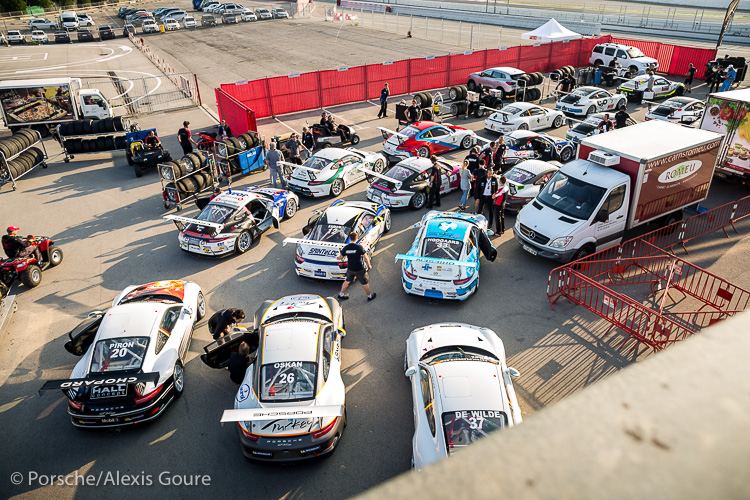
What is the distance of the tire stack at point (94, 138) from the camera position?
72.6 ft

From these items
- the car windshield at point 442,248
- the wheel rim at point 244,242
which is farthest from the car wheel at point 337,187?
the car windshield at point 442,248

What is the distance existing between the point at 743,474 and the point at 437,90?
1276 inches

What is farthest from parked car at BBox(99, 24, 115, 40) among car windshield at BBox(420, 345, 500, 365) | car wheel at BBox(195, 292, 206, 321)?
car windshield at BBox(420, 345, 500, 365)

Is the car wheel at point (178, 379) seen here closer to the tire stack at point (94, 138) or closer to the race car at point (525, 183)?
the race car at point (525, 183)

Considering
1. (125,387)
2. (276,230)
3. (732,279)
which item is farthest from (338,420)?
(732,279)

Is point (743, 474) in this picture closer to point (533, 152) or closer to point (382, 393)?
point (382, 393)

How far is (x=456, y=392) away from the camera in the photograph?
7734 mm

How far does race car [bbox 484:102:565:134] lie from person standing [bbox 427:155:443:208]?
717 centimetres

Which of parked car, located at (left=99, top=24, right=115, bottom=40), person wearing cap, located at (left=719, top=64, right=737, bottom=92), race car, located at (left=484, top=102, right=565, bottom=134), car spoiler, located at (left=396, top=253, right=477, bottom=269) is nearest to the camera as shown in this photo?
car spoiler, located at (left=396, top=253, right=477, bottom=269)

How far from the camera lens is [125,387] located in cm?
859

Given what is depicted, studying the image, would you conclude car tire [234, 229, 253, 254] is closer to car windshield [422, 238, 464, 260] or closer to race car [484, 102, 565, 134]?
car windshield [422, 238, 464, 260]

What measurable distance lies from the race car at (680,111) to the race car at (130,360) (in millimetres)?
21356

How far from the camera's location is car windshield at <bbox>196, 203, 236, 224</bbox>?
14194 millimetres

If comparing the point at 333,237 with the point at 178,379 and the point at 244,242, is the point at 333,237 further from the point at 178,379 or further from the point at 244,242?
the point at 178,379
